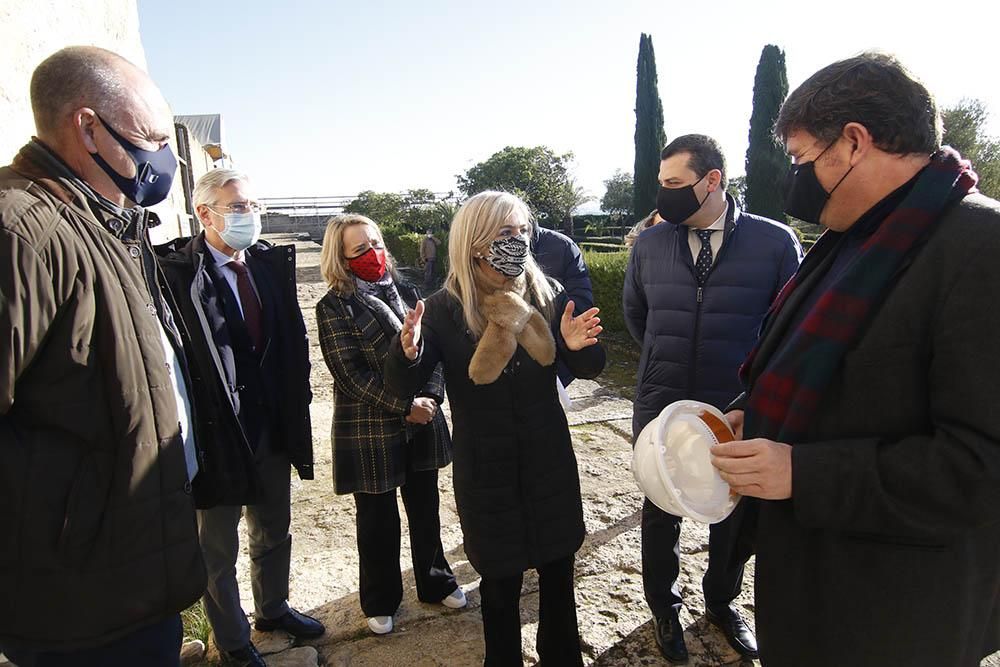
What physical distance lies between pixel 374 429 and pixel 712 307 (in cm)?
163

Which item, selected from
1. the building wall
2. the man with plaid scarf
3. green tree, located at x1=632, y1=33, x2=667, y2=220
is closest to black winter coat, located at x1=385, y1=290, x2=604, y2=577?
the man with plaid scarf

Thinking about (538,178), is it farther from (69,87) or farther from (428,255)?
(69,87)

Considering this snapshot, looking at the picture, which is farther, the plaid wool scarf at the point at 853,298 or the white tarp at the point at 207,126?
the white tarp at the point at 207,126

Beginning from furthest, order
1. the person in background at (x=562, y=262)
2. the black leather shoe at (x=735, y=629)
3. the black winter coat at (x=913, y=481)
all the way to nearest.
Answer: the person in background at (x=562, y=262) < the black leather shoe at (x=735, y=629) < the black winter coat at (x=913, y=481)

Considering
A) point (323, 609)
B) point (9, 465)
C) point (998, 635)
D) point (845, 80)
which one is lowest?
point (323, 609)

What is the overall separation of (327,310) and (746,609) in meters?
2.45

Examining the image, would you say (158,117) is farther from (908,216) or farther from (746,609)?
(746,609)

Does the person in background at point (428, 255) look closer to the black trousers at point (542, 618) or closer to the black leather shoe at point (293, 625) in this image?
the black leather shoe at point (293, 625)

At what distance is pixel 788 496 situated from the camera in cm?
131

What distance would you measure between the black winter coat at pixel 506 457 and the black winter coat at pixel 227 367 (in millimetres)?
611

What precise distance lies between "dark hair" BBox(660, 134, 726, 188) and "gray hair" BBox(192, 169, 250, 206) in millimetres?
2005

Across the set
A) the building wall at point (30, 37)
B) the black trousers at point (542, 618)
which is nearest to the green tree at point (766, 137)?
the building wall at point (30, 37)

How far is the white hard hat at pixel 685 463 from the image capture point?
154 centimetres

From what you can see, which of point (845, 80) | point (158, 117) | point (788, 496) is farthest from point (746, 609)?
point (158, 117)
